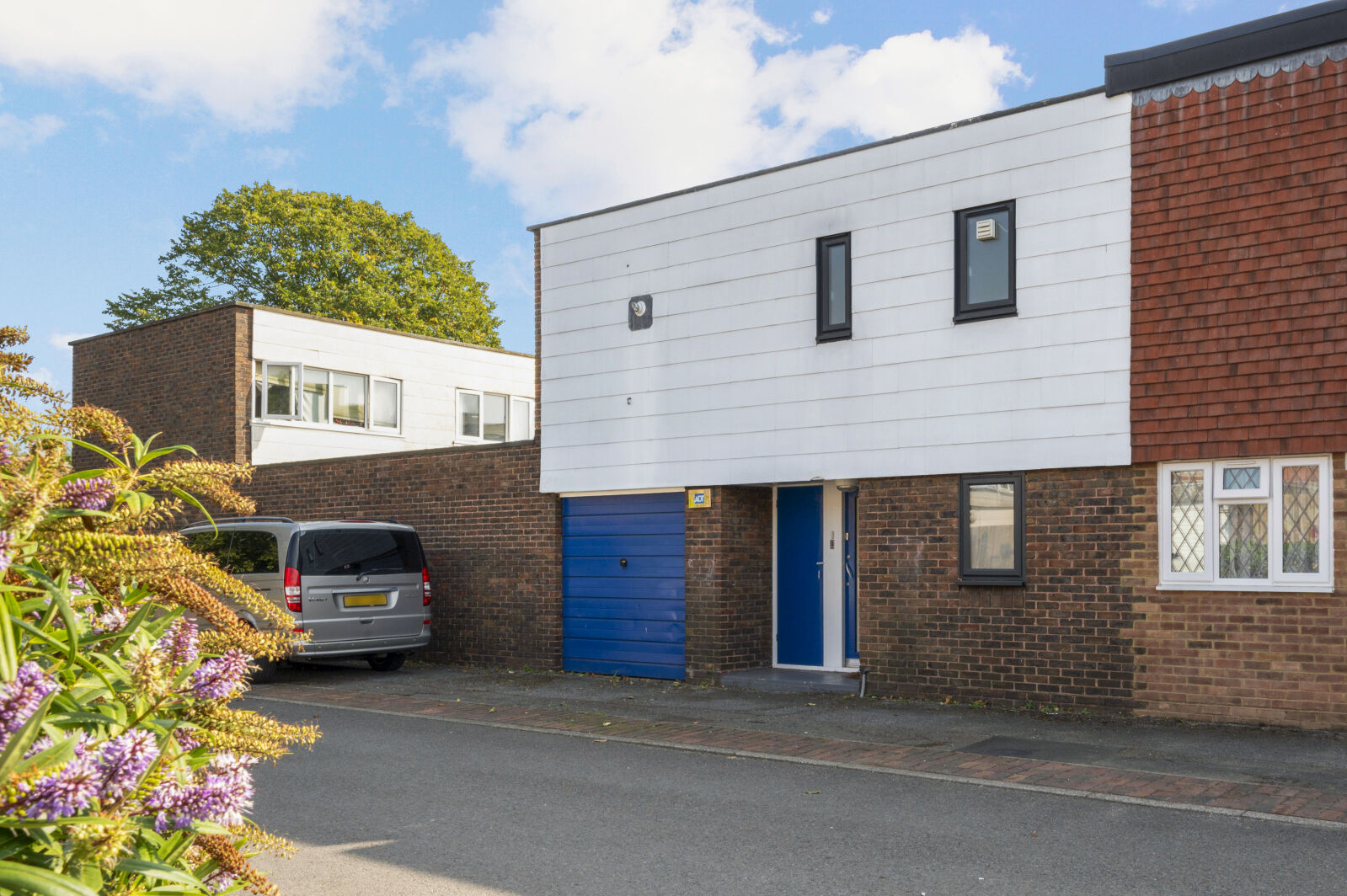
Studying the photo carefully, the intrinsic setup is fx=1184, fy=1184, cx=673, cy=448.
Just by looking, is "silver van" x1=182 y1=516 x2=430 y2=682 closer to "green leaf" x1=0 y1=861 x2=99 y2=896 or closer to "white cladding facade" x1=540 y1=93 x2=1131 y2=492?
"white cladding facade" x1=540 y1=93 x2=1131 y2=492

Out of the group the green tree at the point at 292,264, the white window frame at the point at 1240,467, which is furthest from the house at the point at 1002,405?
the green tree at the point at 292,264

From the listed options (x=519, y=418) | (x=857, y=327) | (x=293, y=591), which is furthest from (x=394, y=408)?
(x=857, y=327)

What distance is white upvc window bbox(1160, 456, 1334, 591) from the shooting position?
10.1 metres

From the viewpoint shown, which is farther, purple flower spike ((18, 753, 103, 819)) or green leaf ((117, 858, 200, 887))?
green leaf ((117, 858, 200, 887))

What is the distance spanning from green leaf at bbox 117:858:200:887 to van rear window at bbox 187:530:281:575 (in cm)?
1208

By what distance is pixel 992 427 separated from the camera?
38.8 feet

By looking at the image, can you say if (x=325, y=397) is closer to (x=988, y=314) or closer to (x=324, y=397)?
(x=324, y=397)

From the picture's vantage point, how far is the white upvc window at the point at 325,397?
21.2 m

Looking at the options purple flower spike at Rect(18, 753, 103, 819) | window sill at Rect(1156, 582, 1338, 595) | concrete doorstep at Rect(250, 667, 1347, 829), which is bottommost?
concrete doorstep at Rect(250, 667, 1347, 829)

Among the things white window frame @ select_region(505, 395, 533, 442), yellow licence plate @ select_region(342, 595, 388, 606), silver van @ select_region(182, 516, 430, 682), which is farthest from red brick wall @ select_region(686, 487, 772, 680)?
white window frame @ select_region(505, 395, 533, 442)

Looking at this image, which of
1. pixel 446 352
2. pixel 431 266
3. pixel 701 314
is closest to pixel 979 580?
pixel 701 314

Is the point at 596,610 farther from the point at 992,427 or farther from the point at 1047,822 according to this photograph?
the point at 1047,822

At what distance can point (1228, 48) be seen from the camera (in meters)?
10.6

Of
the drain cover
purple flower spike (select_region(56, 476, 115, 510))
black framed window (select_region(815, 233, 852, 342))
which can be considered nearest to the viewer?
purple flower spike (select_region(56, 476, 115, 510))
